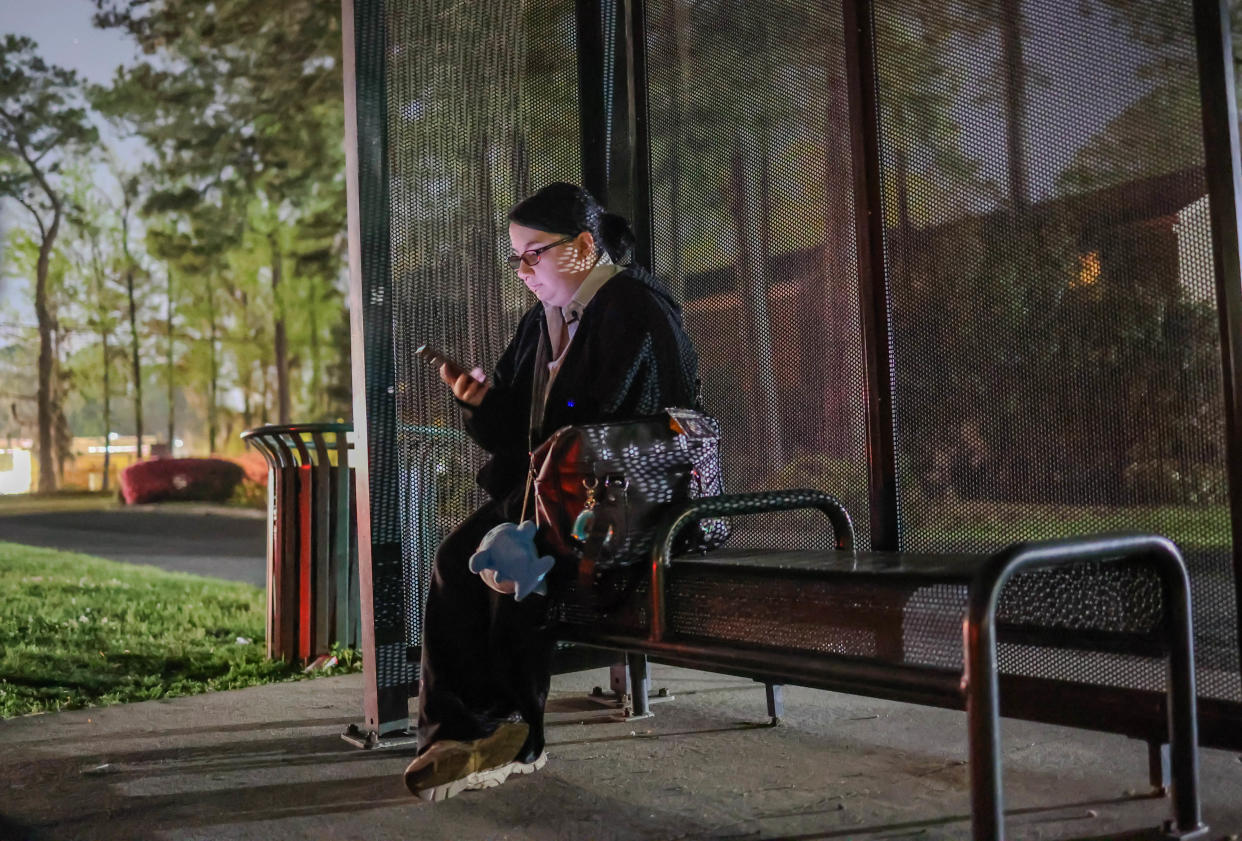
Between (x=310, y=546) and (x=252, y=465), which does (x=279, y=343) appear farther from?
(x=310, y=546)

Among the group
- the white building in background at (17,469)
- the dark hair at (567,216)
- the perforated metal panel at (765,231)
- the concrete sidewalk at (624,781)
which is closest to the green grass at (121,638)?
the concrete sidewalk at (624,781)

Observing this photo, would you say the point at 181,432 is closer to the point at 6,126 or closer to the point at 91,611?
the point at 6,126

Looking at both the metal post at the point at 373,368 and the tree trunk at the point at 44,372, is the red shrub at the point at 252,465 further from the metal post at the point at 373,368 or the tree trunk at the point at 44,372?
the metal post at the point at 373,368

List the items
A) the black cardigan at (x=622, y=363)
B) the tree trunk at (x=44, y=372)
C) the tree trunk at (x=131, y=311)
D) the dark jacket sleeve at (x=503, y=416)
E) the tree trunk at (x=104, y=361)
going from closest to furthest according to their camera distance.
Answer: the black cardigan at (x=622, y=363) < the dark jacket sleeve at (x=503, y=416) < the tree trunk at (x=44, y=372) < the tree trunk at (x=104, y=361) < the tree trunk at (x=131, y=311)

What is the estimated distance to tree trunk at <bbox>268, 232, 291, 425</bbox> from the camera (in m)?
21.6

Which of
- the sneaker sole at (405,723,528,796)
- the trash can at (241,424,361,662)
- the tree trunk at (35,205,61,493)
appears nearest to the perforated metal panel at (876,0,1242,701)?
the sneaker sole at (405,723,528,796)

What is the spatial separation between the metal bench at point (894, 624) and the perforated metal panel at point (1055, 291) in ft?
0.41

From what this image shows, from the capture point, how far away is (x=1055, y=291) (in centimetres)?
340

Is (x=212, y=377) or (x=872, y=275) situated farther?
(x=212, y=377)

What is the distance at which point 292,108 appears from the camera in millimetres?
20547

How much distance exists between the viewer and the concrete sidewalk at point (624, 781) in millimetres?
3062

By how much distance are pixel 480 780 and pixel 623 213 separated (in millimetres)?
2468

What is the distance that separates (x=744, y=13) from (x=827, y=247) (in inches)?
40.9

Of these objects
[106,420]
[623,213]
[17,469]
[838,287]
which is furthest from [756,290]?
[106,420]
